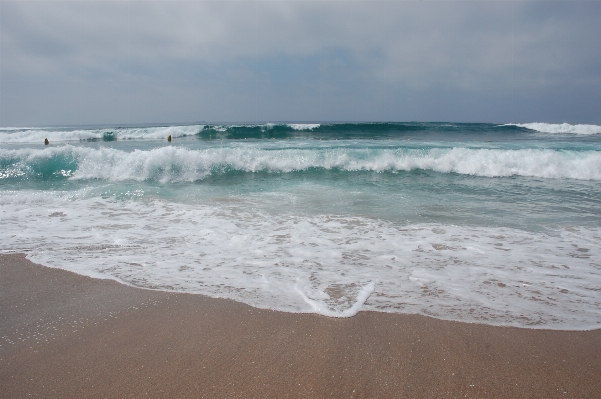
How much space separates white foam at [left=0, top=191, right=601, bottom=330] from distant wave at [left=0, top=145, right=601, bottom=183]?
5.17 m

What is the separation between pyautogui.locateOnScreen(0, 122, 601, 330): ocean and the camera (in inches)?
128

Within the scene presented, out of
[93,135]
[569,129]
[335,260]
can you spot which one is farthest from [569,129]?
[93,135]

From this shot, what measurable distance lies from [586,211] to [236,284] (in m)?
6.96

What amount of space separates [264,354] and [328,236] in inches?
113

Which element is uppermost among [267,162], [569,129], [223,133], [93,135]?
[569,129]

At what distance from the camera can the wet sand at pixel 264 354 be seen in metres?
2.05

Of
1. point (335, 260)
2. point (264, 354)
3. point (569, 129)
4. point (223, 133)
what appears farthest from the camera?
point (569, 129)

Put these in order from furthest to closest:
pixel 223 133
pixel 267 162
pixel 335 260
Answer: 1. pixel 223 133
2. pixel 267 162
3. pixel 335 260

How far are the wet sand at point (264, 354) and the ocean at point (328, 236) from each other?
0.26 m

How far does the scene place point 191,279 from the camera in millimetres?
3637

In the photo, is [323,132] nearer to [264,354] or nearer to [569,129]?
[569,129]

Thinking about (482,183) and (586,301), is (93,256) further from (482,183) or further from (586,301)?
(482,183)

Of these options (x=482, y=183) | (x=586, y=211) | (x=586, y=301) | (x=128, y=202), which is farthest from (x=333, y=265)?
(x=482, y=183)

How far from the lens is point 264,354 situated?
236 cm
